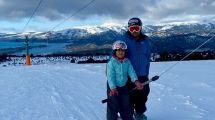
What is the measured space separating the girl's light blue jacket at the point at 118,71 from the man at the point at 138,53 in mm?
283

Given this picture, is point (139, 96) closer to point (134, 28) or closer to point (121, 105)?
point (121, 105)

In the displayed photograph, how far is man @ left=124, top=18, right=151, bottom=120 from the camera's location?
6538 millimetres

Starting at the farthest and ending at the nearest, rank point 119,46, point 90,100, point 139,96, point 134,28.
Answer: point 90,100 → point 139,96 → point 134,28 → point 119,46

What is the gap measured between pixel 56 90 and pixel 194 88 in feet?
12.8

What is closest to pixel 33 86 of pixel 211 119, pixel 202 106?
pixel 202 106

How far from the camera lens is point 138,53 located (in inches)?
261

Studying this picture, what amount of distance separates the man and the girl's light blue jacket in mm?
283

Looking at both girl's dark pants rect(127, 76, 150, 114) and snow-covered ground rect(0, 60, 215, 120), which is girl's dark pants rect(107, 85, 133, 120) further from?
snow-covered ground rect(0, 60, 215, 120)

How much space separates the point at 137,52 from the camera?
6.62m

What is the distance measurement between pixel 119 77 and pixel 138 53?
533mm

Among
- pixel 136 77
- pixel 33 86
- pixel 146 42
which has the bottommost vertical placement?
pixel 33 86

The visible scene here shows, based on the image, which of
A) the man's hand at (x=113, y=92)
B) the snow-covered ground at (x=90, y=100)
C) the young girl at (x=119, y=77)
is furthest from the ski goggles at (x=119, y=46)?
the snow-covered ground at (x=90, y=100)

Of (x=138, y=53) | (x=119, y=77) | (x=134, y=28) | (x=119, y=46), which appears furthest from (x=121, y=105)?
(x=134, y=28)

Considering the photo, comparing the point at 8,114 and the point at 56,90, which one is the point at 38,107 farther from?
the point at 56,90
